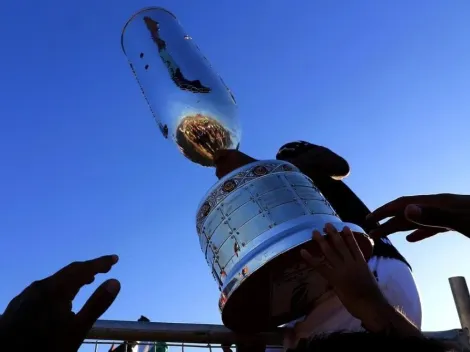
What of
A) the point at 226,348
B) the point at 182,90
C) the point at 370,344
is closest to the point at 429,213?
the point at 370,344

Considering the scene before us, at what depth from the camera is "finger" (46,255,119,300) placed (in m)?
1.12

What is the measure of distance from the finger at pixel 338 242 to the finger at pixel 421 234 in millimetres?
349

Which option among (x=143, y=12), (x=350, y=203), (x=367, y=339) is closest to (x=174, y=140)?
(x=143, y=12)

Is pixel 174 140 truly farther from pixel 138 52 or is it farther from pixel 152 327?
pixel 152 327

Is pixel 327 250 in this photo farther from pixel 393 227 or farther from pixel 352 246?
pixel 393 227

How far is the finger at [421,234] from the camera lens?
5.52 ft

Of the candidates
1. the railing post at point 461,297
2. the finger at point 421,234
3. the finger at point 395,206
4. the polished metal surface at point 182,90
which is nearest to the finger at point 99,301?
the finger at point 395,206

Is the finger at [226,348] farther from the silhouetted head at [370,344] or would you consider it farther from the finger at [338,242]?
the silhouetted head at [370,344]

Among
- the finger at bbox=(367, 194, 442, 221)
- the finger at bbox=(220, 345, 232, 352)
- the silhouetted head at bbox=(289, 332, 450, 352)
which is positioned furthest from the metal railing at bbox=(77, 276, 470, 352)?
the silhouetted head at bbox=(289, 332, 450, 352)

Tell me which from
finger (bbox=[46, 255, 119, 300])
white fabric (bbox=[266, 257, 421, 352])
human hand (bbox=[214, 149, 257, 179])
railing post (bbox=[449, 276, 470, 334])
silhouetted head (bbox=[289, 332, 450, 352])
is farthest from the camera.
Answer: railing post (bbox=[449, 276, 470, 334])

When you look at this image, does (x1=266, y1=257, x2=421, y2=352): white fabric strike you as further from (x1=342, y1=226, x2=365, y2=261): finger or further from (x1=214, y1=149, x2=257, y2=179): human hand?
(x1=214, y1=149, x2=257, y2=179): human hand

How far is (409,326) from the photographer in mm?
1305

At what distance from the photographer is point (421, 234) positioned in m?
1.72

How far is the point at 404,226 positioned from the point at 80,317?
1023mm
